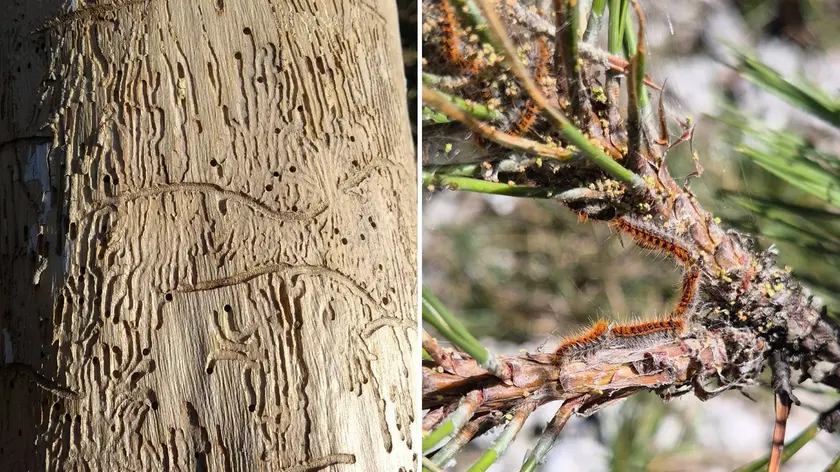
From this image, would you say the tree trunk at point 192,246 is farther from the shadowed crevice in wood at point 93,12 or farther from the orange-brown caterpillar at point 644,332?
the orange-brown caterpillar at point 644,332

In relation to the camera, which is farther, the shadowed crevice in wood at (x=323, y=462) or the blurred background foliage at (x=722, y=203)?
the blurred background foliage at (x=722, y=203)

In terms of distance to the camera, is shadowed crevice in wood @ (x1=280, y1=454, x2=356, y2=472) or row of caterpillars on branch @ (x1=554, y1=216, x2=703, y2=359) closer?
shadowed crevice in wood @ (x1=280, y1=454, x2=356, y2=472)

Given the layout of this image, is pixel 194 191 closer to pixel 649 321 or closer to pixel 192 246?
pixel 192 246

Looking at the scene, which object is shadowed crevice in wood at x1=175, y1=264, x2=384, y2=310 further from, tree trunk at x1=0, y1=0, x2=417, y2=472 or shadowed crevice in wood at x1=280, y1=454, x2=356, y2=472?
shadowed crevice in wood at x1=280, y1=454, x2=356, y2=472

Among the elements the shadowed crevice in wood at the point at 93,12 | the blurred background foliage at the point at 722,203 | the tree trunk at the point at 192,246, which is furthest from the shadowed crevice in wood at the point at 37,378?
the blurred background foliage at the point at 722,203

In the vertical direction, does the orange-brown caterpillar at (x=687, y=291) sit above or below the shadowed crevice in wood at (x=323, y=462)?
above

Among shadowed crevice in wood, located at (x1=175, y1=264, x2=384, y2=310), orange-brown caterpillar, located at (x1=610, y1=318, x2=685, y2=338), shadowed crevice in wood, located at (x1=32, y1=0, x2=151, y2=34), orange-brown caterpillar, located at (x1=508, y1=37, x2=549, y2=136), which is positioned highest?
shadowed crevice in wood, located at (x1=32, y1=0, x2=151, y2=34)

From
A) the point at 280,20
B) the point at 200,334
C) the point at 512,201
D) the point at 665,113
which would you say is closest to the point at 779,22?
the point at 665,113

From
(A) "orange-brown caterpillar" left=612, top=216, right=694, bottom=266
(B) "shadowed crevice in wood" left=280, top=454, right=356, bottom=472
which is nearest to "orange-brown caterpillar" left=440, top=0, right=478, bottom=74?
(A) "orange-brown caterpillar" left=612, top=216, right=694, bottom=266
